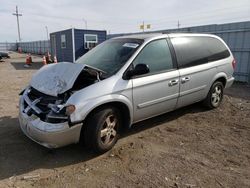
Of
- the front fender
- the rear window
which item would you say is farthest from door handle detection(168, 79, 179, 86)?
the front fender

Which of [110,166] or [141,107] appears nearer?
[110,166]

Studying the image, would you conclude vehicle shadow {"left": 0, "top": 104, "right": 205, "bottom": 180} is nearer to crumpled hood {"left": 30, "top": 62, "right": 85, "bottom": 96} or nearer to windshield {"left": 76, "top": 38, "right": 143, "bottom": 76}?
crumpled hood {"left": 30, "top": 62, "right": 85, "bottom": 96}

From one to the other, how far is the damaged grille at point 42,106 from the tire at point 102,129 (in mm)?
424

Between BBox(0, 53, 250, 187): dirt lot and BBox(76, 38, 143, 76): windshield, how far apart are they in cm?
134

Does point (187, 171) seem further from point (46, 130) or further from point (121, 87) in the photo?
point (46, 130)

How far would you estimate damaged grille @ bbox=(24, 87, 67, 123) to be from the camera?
3.39m

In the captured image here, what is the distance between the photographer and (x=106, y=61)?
14.1 ft

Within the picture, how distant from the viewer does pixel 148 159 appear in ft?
12.0

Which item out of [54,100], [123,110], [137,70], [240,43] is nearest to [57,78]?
[54,100]

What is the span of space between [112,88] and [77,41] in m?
14.3

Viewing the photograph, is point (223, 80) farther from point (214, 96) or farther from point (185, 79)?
point (185, 79)

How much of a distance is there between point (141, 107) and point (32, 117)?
175 cm

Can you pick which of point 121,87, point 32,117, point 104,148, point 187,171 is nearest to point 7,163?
point 32,117

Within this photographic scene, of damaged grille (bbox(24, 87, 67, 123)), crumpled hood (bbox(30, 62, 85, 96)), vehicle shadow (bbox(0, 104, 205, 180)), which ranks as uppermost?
crumpled hood (bbox(30, 62, 85, 96))
